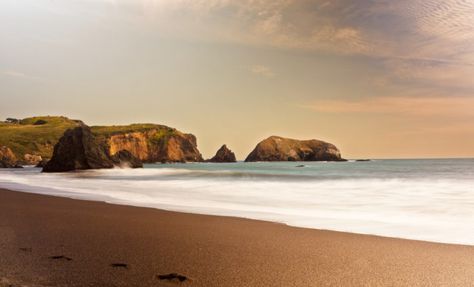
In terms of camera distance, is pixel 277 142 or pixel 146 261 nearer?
pixel 146 261

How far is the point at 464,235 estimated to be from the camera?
24.4 feet

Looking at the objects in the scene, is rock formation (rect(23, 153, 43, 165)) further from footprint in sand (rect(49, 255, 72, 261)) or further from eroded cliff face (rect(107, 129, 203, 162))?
footprint in sand (rect(49, 255, 72, 261))

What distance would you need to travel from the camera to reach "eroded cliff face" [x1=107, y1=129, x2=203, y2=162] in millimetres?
149375

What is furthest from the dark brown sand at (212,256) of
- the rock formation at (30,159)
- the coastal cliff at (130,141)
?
the coastal cliff at (130,141)

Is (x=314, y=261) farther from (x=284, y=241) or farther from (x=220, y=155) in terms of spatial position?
(x=220, y=155)

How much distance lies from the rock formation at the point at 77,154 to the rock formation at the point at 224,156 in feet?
348

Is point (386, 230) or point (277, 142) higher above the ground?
point (277, 142)

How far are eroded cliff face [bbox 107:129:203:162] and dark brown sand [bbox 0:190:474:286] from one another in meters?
143

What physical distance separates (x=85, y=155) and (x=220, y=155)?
11286 centimetres

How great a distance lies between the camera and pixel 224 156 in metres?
169

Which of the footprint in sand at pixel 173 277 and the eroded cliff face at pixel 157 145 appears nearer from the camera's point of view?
the footprint in sand at pixel 173 277

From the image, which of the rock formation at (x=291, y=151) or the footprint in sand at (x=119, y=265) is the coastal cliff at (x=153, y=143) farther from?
the footprint in sand at (x=119, y=265)

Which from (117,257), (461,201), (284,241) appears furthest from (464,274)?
(461,201)

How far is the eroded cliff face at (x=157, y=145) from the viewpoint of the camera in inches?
5881
